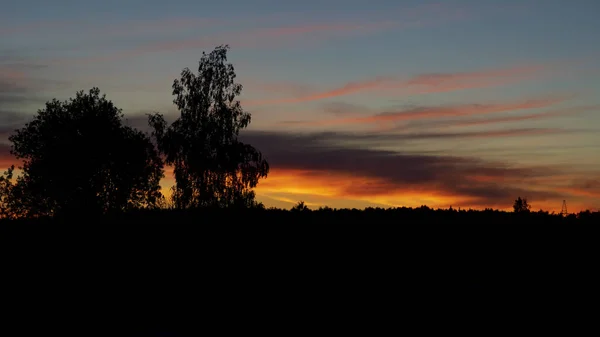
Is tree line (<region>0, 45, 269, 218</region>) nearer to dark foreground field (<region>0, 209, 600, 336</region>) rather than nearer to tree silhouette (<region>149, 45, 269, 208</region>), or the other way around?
tree silhouette (<region>149, 45, 269, 208</region>)

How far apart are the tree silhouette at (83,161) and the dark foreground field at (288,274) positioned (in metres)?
25.4

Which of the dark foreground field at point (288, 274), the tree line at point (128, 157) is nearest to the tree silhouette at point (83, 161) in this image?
the tree line at point (128, 157)

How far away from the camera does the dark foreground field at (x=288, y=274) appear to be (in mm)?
17109

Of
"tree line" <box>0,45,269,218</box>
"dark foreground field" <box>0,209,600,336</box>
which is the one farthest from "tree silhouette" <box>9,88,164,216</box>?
"dark foreground field" <box>0,209,600,336</box>

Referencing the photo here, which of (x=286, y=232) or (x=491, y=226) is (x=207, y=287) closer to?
(x=286, y=232)

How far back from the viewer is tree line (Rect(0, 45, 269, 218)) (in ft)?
137

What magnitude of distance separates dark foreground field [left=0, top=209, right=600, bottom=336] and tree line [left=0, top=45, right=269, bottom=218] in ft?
67.7

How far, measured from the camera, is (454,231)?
66.9 feet

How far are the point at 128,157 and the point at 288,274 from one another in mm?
30465

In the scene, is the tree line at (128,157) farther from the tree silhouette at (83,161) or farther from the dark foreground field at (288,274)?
the dark foreground field at (288,274)

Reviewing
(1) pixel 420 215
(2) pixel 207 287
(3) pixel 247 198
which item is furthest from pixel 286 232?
(3) pixel 247 198

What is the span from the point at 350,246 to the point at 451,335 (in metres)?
3.79

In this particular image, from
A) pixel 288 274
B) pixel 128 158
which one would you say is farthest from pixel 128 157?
pixel 288 274

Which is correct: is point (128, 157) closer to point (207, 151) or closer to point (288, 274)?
point (207, 151)
